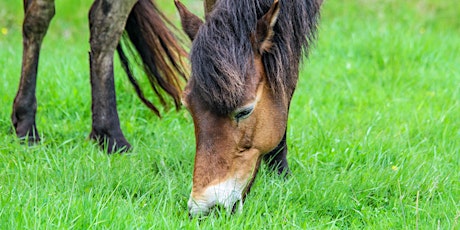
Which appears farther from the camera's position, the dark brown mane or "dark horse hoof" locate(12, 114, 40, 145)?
"dark horse hoof" locate(12, 114, 40, 145)

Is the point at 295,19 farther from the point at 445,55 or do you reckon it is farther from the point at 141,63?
the point at 445,55

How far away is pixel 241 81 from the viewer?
3.29 meters

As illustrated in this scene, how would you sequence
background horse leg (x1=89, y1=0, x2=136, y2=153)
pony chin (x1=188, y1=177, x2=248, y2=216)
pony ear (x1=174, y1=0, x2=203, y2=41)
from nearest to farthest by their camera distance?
pony chin (x1=188, y1=177, x2=248, y2=216) < pony ear (x1=174, y1=0, x2=203, y2=41) < background horse leg (x1=89, y1=0, x2=136, y2=153)

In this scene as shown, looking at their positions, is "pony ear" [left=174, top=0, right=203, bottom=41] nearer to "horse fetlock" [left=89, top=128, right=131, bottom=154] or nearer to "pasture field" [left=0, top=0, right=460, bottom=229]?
"pasture field" [left=0, top=0, right=460, bottom=229]

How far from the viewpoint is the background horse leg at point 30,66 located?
479cm

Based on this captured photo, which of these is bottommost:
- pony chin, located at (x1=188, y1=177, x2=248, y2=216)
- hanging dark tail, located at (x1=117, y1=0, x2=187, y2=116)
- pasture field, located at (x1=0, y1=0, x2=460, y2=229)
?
pasture field, located at (x1=0, y1=0, x2=460, y2=229)

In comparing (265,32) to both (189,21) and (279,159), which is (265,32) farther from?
(279,159)

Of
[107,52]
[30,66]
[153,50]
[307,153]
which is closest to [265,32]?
[307,153]

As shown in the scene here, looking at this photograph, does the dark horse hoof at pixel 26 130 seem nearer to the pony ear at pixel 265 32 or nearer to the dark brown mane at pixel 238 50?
the dark brown mane at pixel 238 50

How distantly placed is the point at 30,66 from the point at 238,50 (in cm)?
206

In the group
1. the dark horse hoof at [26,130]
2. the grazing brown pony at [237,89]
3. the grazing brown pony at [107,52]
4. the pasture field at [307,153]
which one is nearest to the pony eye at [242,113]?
the grazing brown pony at [237,89]

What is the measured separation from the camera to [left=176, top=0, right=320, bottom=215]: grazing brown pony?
3236 mm

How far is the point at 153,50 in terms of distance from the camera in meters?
5.06

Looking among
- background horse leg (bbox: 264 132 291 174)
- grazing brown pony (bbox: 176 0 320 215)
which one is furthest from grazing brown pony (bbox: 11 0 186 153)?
grazing brown pony (bbox: 176 0 320 215)
